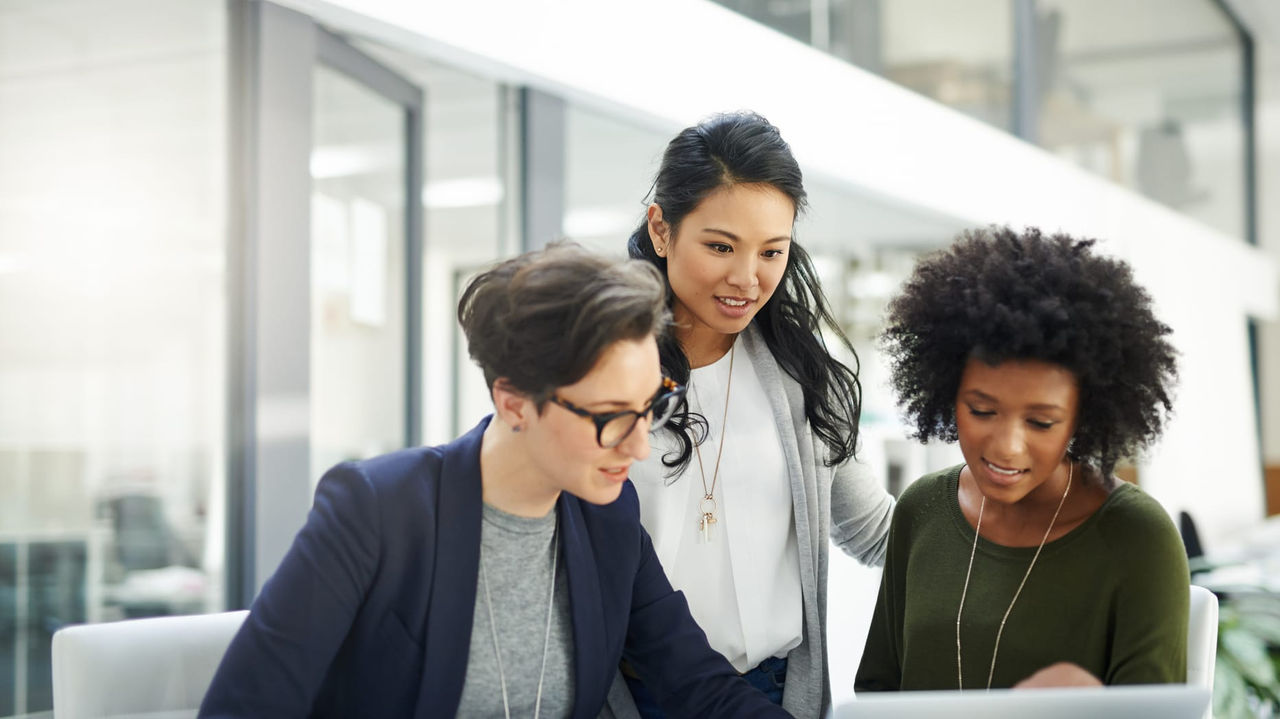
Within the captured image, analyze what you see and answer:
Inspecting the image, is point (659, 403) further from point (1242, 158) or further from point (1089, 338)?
point (1242, 158)

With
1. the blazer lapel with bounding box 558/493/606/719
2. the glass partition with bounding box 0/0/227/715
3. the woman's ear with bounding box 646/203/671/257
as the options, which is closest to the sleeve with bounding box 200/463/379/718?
the blazer lapel with bounding box 558/493/606/719

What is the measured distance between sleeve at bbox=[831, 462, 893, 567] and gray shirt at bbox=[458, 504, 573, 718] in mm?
601

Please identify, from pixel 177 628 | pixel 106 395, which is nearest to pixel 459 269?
pixel 106 395

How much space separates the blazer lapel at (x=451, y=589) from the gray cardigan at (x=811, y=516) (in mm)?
378

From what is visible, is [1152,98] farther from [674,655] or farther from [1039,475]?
[674,655]

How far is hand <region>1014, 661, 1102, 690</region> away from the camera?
4.03ft

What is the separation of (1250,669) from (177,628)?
3.33 m

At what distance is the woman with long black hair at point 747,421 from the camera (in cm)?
170

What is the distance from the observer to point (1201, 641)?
1.52 meters

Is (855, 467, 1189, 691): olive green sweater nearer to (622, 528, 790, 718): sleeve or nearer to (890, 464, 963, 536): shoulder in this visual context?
(890, 464, 963, 536): shoulder

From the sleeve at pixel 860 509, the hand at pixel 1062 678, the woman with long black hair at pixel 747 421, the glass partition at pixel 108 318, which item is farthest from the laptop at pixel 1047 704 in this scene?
the glass partition at pixel 108 318

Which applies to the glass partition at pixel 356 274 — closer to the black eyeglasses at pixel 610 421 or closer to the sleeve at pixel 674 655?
the sleeve at pixel 674 655

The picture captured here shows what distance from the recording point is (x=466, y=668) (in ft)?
4.72

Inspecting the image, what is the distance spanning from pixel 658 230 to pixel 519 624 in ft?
2.19
